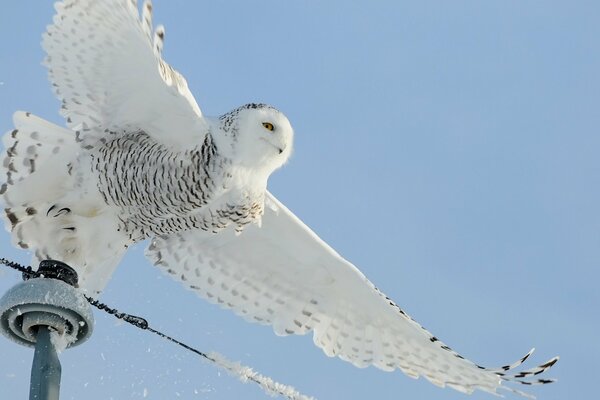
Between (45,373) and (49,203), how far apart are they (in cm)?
341

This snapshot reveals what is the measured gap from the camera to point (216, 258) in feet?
31.2

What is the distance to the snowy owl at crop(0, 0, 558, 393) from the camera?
809 cm

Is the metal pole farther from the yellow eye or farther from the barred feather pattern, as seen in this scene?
the yellow eye

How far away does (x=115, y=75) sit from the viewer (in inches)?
323

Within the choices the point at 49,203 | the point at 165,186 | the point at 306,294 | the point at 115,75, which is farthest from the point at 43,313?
the point at 306,294

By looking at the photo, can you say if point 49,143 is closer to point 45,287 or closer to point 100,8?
point 100,8

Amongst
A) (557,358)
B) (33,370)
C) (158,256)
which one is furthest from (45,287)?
(557,358)

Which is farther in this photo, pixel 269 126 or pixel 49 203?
pixel 49 203

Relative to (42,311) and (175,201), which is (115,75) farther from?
(42,311)

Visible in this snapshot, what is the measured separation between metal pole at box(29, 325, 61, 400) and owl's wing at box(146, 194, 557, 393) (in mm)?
3445

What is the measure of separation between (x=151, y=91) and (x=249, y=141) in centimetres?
78

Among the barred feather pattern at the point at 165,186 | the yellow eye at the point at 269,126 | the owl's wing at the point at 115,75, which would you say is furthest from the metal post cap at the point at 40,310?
the yellow eye at the point at 269,126

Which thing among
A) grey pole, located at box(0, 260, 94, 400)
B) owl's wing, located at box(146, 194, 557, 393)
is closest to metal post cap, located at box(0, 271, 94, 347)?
grey pole, located at box(0, 260, 94, 400)

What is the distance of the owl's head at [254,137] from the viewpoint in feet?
26.4
